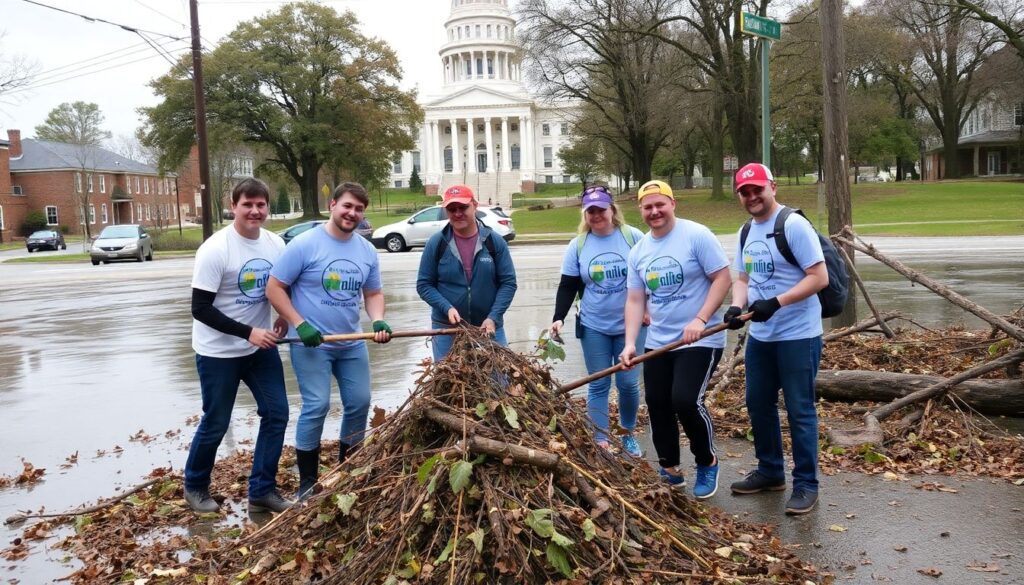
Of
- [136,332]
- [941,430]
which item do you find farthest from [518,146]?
[941,430]

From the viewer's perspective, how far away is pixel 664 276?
4.93 metres

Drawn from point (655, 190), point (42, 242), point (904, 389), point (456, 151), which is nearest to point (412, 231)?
point (904, 389)

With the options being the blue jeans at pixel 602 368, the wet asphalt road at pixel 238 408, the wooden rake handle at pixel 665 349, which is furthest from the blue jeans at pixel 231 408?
the blue jeans at pixel 602 368

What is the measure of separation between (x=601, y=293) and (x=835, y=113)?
4997 millimetres

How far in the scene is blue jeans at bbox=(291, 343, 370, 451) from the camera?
495cm

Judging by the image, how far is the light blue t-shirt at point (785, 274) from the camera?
180 inches

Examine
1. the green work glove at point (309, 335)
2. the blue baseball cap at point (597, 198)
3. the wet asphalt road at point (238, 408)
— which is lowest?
the wet asphalt road at point (238, 408)

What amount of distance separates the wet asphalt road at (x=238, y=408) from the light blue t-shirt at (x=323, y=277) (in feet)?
6.14

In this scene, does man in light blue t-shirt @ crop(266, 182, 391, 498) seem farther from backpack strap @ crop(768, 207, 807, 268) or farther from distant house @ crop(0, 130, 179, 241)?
distant house @ crop(0, 130, 179, 241)

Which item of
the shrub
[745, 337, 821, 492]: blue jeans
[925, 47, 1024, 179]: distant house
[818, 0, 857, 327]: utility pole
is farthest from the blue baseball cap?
the shrub

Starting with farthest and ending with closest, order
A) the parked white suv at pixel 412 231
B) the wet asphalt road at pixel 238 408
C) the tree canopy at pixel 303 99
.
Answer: the tree canopy at pixel 303 99 → the parked white suv at pixel 412 231 → the wet asphalt road at pixel 238 408

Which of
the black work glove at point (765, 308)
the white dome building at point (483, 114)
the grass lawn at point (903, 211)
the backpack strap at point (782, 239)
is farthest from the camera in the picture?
the white dome building at point (483, 114)

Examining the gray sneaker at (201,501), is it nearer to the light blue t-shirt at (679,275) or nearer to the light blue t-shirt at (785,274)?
the light blue t-shirt at (679,275)

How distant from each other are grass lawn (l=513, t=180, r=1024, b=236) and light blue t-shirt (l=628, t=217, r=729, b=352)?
87.4 ft
